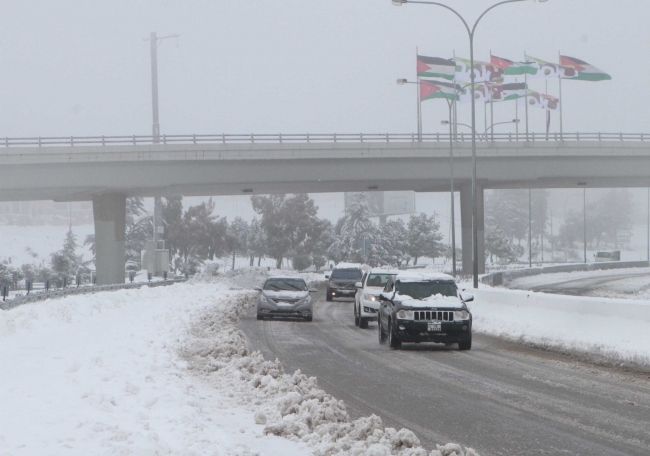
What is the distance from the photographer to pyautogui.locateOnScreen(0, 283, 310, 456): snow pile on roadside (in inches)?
307

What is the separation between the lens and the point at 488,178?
61.0 metres

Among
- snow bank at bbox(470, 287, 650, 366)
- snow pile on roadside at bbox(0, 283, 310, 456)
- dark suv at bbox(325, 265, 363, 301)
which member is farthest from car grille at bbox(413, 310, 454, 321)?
dark suv at bbox(325, 265, 363, 301)

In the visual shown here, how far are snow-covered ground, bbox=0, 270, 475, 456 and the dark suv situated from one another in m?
26.9

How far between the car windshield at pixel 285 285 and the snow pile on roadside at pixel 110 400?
11.1 m

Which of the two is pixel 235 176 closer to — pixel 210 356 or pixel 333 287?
pixel 333 287

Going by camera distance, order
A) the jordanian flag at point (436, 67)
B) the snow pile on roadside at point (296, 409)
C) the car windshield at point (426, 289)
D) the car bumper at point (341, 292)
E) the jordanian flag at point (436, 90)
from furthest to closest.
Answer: the jordanian flag at point (436, 67) < the jordanian flag at point (436, 90) < the car bumper at point (341, 292) < the car windshield at point (426, 289) < the snow pile on roadside at point (296, 409)

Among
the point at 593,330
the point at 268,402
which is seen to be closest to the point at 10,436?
the point at 268,402

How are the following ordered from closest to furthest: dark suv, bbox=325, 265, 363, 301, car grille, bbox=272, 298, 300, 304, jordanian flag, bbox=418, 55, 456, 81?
car grille, bbox=272, 298, 300, 304 → dark suv, bbox=325, 265, 363, 301 → jordanian flag, bbox=418, 55, 456, 81

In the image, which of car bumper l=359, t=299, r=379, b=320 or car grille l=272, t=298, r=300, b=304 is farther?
car grille l=272, t=298, r=300, b=304

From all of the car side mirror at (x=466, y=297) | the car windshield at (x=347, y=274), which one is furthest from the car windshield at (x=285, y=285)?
the car windshield at (x=347, y=274)

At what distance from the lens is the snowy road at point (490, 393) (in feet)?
31.2

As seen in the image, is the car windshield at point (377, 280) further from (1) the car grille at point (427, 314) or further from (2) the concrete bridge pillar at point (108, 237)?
(2) the concrete bridge pillar at point (108, 237)

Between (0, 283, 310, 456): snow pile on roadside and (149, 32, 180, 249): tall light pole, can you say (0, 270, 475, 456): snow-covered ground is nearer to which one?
(0, 283, 310, 456): snow pile on roadside

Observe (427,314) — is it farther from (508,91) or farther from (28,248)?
(28,248)
